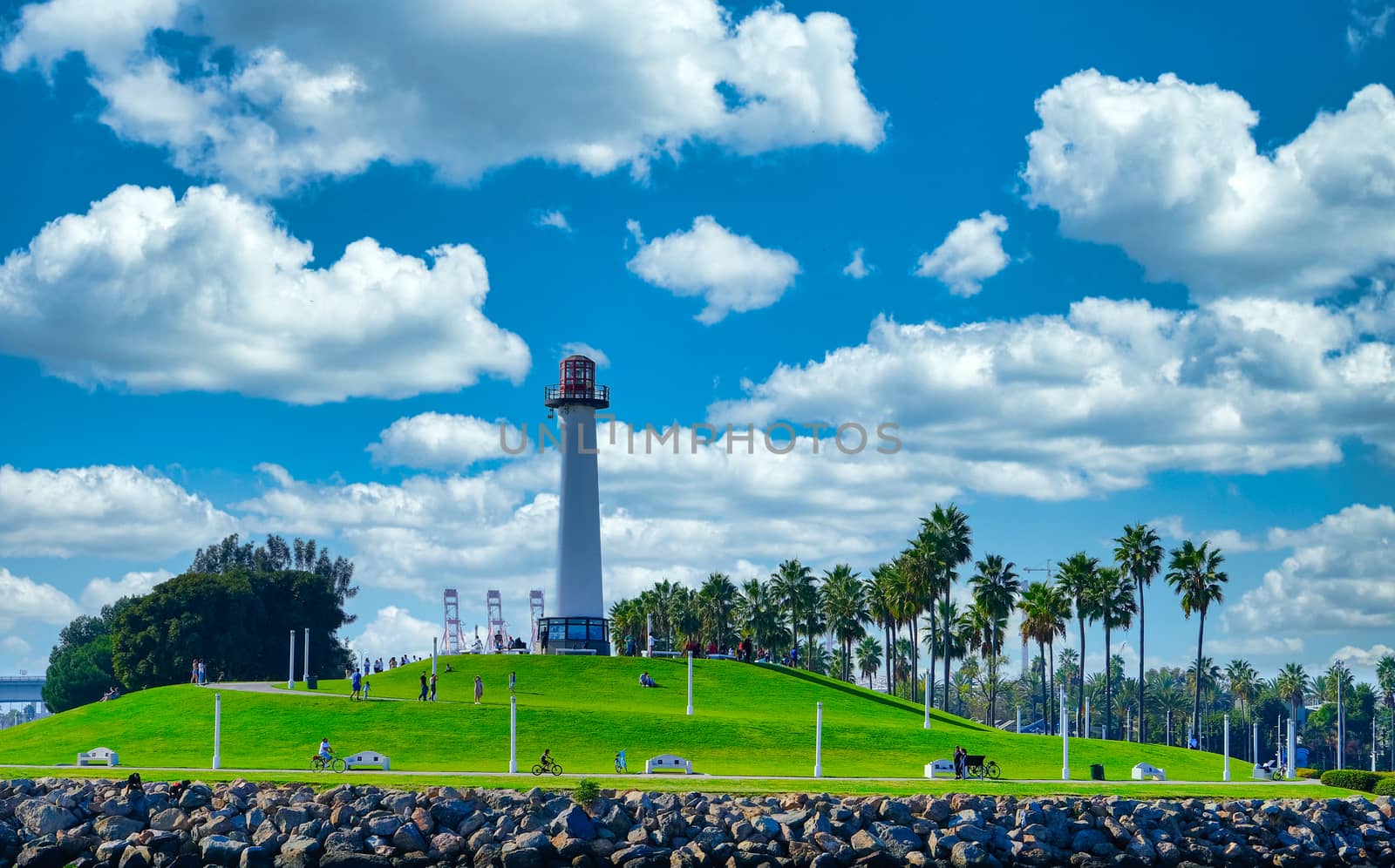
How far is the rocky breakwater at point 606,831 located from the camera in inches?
1395

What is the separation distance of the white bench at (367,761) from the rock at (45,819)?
11.3 meters

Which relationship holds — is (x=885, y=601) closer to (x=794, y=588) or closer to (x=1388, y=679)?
(x=794, y=588)

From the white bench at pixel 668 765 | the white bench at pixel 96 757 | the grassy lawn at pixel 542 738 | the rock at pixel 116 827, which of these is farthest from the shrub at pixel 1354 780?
the white bench at pixel 96 757

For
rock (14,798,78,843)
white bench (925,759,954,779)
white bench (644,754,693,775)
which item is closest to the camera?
rock (14,798,78,843)

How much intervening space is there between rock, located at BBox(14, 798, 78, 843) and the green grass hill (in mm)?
11985

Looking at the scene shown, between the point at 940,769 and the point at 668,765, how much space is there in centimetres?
982

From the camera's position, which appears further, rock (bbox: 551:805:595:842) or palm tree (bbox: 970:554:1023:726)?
palm tree (bbox: 970:554:1023:726)

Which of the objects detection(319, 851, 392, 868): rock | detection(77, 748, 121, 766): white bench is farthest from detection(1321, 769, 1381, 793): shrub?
detection(77, 748, 121, 766): white bench

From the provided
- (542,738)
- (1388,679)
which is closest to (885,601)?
(542,738)

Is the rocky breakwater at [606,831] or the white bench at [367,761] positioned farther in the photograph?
the white bench at [367,761]

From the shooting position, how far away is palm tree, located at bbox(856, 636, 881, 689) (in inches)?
6250

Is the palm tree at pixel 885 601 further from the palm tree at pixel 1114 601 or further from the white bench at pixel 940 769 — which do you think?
the white bench at pixel 940 769

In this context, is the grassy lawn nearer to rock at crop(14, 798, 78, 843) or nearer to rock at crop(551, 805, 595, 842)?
rock at crop(551, 805, 595, 842)

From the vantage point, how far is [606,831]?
3662cm
